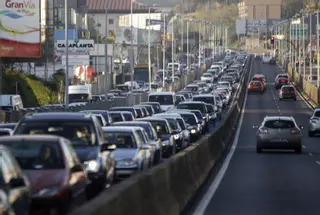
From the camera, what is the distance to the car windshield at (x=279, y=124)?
38.8 metres

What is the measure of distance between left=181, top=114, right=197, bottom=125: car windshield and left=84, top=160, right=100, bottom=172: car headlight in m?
26.0

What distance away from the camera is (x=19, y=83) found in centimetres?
6956

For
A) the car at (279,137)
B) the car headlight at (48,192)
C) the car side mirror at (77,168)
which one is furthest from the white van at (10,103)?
the car headlight at (48,192)

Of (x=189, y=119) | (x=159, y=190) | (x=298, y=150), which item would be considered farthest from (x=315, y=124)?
(x=159, y=190)

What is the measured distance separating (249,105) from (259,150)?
48.6m

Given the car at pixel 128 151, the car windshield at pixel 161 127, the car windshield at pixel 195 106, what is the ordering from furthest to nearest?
the car windshield at pixel 195 106
the car windshield at pixel 161 127
the car at pixel 128 151

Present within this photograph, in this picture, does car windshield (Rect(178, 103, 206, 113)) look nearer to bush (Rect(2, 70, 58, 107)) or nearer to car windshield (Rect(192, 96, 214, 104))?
car windshield (Rect(192, 96, 214, 104))

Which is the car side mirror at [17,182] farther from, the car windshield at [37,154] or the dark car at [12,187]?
the car windshield at [37,154]

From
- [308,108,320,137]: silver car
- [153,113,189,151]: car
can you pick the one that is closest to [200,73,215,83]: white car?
[308,108,320,137]: silver car

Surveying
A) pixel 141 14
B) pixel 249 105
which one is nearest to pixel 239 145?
pixel 249 105

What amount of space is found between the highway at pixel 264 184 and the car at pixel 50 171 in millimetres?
3935

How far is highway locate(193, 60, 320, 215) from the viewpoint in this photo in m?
18.7

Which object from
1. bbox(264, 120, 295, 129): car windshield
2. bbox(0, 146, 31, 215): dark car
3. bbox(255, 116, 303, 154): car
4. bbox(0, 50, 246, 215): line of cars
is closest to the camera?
bbox(0, 146, 31, 215): dark car

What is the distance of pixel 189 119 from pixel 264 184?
65.6 feet
